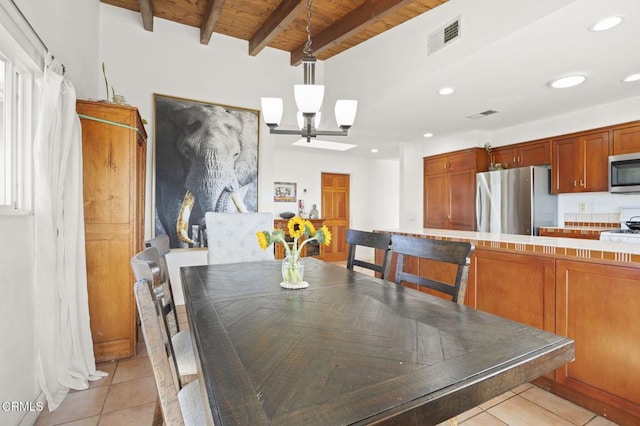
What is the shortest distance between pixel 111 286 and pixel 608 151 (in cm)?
518

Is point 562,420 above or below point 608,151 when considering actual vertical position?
below

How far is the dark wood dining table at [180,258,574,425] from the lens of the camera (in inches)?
25.0

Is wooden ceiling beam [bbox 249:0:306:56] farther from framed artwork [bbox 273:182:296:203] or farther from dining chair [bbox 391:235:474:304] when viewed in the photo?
framed artwork [bbox 273:182:296:203]

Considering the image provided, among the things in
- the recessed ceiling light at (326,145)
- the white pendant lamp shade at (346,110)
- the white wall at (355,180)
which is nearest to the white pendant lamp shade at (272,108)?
the white pendant lamp shade at (346,110)

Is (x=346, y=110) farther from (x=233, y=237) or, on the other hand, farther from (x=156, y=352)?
(x=156, y=352)

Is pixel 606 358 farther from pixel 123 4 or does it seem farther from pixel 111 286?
pixel 123 4

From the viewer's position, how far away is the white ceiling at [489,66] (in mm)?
2117

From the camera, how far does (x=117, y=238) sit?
241cm

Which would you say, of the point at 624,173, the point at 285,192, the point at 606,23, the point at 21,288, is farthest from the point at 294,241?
the point at 285,192

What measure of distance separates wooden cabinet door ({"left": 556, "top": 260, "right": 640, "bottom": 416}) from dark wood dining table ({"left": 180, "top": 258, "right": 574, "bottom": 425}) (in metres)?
1.05

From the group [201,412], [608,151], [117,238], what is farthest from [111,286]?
[608,151]

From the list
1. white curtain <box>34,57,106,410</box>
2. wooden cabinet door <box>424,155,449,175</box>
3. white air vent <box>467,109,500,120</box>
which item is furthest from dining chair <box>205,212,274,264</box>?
wooden cabinet door <box>424,155,449,175</box>

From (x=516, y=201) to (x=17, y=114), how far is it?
5.01 m

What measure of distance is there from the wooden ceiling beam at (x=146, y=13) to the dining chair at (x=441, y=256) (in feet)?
10.3
